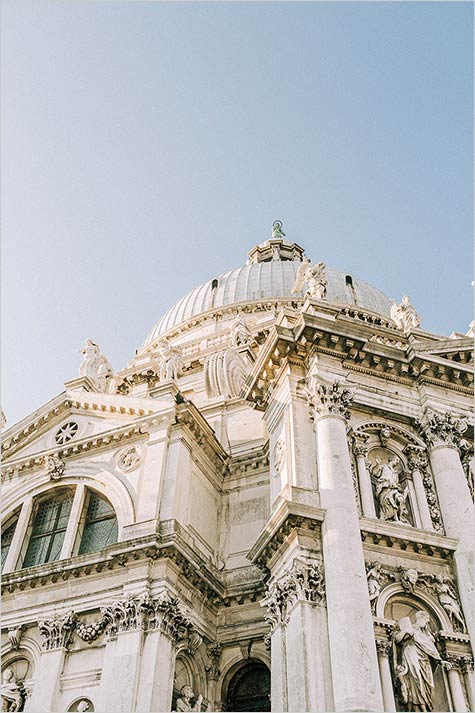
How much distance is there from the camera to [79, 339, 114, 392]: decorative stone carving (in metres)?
26.5

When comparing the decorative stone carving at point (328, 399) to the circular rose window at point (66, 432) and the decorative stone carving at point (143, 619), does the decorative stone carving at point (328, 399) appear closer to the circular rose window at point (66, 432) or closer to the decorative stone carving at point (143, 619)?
the decorative stone carving at point (143, 619)

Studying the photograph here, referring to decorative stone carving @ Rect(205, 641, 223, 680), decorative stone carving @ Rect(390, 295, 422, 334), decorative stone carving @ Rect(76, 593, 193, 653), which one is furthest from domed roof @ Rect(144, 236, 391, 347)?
decorative stone carving @ Rect(76, 593, 193, 653)

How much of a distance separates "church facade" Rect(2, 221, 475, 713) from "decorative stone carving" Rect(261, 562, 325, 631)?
42 millimetres

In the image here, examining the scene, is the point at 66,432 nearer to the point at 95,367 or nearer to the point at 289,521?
the point at 95,367

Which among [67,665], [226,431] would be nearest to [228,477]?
[226,431]

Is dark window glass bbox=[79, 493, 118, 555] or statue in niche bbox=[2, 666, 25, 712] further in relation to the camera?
dark window glass bbox=[79, 493, 118, 555]

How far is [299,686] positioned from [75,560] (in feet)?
24.5

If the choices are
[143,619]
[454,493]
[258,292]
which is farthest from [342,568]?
[258,292]

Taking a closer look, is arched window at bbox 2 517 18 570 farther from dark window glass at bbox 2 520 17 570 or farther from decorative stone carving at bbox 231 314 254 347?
decorative stone carving at bbox 231 314 254 347

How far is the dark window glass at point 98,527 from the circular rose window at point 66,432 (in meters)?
2.66

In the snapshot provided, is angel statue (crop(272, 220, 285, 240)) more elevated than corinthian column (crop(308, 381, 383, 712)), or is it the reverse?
angel statue (crop(272, 220, 285, 240))

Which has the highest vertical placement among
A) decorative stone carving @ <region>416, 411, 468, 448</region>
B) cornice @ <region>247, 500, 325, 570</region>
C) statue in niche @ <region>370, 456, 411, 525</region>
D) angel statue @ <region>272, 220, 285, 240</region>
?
angel statue @ <region>272, 220, 285, 240</region>

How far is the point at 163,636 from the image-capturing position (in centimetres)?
1681

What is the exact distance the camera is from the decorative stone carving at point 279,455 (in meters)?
18.8
